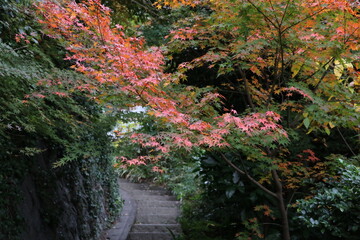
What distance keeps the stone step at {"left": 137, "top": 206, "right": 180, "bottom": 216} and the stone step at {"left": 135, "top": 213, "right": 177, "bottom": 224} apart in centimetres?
24

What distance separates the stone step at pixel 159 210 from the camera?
6785 millimetres

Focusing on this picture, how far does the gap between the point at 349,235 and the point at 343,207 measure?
41 cm

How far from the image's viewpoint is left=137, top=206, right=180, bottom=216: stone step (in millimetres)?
6785

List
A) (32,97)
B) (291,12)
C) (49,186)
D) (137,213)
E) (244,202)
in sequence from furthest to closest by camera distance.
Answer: (137,213) → (244,202) → (49,186) → (291,12) → (32,97)

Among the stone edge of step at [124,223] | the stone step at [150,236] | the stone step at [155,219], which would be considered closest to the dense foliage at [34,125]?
the stone edge of step at [124,223]

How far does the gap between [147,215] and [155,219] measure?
0.25 meters

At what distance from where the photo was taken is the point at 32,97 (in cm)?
241

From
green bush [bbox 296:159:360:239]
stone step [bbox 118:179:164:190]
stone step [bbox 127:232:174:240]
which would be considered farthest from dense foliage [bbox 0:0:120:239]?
stone step [bbox 118:179:164:190]

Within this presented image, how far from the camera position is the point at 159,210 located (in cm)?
696

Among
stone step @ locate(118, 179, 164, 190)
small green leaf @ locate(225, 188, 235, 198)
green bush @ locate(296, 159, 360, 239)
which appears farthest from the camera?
stone step @ locate(118, 179, 164, 190)

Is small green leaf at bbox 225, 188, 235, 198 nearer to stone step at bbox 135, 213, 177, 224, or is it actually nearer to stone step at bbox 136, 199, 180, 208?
stone step at bbox 135, 213, 177, 224

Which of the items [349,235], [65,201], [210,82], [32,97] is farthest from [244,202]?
[32,97]

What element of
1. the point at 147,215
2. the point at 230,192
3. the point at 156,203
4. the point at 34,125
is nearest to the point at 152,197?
the point at 156,203

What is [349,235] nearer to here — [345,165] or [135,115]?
[345,165]
